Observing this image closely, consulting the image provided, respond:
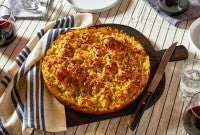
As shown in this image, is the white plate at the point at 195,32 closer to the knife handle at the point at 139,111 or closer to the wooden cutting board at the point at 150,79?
the wooden cutting board at the point at 150,79

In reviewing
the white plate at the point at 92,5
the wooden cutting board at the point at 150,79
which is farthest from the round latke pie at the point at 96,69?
the white plate at the point at 92,5

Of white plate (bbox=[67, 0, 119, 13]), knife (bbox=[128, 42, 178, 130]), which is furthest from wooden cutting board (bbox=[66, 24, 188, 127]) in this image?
white plate (bbox=[67, 0, 119, 13])

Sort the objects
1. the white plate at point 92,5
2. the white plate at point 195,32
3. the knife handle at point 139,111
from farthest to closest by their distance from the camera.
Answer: the white plate at point 92,5
the white plate at point 195,32
the knife handle at point 139,111

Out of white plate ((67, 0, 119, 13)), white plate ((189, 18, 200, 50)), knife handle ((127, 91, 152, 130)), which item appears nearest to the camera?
knife handle ((127, 91, 152, 130))

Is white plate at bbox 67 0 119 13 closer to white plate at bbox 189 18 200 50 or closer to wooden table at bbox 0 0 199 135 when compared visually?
wooden table at bbox 0 0 199 135

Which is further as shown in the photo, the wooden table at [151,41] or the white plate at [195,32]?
the white plate at [195,32]

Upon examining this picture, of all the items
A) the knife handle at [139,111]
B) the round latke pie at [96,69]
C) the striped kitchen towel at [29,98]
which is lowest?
the striped kitchen towel at [29,98]

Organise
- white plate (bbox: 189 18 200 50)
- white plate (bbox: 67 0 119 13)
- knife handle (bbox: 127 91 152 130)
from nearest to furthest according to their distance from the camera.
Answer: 1. knife handle (bbox: 127 91 152 130)
2. white plate (bbox: 189 18 200 50)
3. white plate (bbox: 67 0 119 13)

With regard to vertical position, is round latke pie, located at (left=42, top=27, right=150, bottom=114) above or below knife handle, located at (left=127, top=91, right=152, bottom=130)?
above
